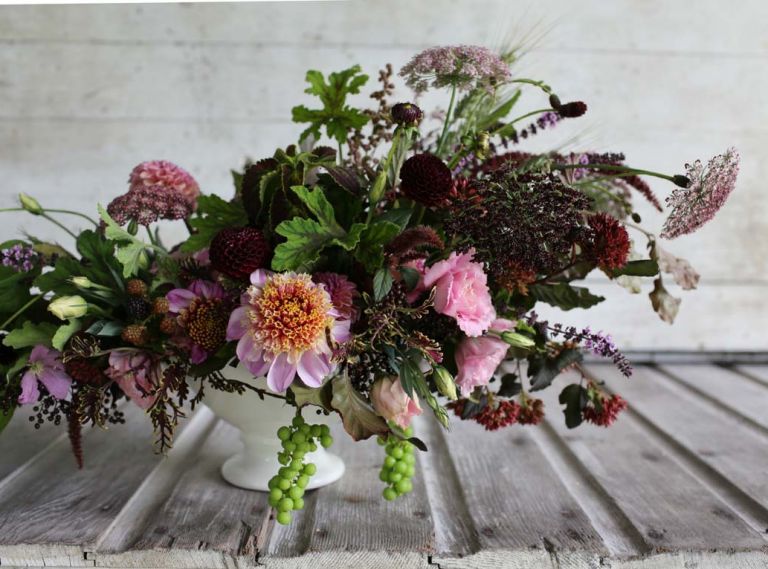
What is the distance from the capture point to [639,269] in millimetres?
706

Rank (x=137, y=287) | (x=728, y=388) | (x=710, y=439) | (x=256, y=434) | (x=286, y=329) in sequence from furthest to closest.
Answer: (x=728, y=388) < (x=710, y=439) < (x=256, y=434) < (x=137, y=287) < (x=286, y=329)

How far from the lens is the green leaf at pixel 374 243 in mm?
634

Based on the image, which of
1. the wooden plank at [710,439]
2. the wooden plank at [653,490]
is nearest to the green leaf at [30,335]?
the wooden plank at [653,490]

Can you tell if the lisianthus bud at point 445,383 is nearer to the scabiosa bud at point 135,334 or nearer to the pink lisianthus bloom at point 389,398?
the pink lisianthus bloom at point 389,398

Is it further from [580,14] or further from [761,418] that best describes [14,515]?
[580,14]

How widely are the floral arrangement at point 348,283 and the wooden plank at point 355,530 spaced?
40mm

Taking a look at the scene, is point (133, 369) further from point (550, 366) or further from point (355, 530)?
point (550, 366)

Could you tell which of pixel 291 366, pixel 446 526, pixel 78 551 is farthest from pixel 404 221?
pixel 78 551

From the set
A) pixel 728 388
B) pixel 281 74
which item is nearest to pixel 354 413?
pixel 728 388

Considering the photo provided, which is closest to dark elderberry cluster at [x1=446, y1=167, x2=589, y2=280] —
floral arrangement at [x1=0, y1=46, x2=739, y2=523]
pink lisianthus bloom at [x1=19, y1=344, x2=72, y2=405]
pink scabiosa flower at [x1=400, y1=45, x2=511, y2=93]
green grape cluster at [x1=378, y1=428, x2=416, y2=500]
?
floral arrangement at [x1=0, y1=46, x2=739, y2=523]

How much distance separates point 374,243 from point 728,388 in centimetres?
101

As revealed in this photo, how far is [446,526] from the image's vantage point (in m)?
0.73

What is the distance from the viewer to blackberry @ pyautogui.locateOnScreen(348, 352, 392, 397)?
0.66m

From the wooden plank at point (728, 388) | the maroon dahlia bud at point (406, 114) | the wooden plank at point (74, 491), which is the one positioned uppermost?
the maroon dahlia bud at point (406, 114)
